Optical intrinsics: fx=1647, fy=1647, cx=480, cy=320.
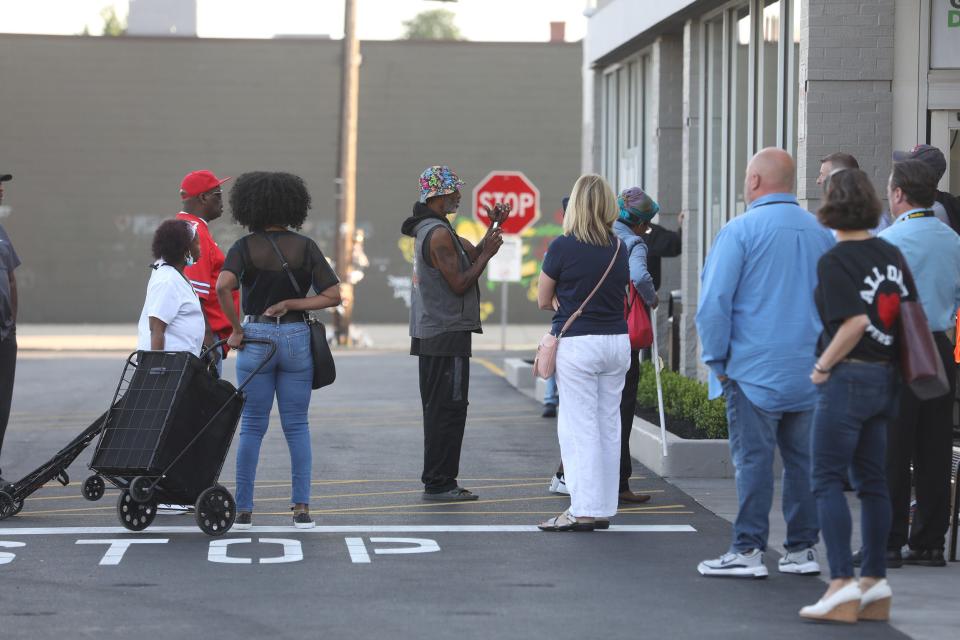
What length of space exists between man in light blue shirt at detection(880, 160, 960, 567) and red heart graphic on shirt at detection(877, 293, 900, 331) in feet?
3.58

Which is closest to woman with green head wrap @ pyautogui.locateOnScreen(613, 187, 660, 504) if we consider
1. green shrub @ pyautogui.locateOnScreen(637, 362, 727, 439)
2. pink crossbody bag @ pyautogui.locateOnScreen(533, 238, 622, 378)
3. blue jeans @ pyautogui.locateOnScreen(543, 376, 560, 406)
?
pink crossbody bag @ pyautogui.locateOnScreen(533, 238, 622, 378)

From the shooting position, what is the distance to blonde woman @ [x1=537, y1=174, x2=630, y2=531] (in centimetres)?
854

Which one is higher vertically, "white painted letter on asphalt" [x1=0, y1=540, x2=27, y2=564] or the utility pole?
the utility pole

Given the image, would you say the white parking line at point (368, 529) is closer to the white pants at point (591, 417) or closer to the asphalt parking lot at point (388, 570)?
the asphalt parking lot at point (388, 570)

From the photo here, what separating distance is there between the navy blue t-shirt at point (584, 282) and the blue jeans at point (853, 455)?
221 centimetres

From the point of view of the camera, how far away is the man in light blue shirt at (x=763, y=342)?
7.14 m

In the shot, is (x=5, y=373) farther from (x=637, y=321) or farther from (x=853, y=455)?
(x=853, y=455)

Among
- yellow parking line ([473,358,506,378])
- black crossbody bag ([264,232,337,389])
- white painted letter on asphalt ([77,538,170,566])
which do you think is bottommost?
yellow parking line ([473,358,506,378])

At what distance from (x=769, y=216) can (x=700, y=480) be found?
3763mm

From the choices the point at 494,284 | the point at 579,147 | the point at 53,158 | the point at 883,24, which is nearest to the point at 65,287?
the point at 53,158

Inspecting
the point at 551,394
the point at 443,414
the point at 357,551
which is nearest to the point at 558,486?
the point at 443,414

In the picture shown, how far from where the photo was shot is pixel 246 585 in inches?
282

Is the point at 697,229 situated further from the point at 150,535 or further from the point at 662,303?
the point at 150,535

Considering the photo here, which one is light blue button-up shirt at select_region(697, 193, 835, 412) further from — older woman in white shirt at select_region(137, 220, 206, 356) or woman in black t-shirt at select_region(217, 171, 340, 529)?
older woman in white shirt at select_region(137, 220, 206, 356)
